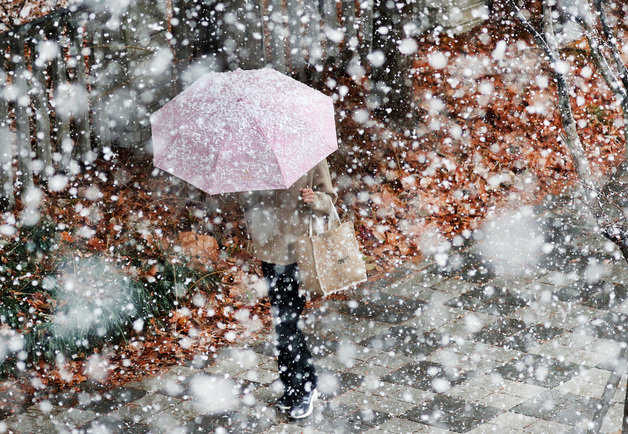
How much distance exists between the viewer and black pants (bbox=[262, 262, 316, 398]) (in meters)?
4.44

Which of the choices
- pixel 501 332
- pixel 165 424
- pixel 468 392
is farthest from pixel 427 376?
pixel 165 424

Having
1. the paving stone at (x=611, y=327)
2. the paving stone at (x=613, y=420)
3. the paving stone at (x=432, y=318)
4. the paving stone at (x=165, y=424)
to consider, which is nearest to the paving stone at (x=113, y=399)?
the paving stone at (x=165, y=424)

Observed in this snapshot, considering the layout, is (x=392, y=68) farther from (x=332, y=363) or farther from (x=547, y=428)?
(x=547, y=428)

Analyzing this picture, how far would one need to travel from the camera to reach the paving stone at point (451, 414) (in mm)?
4574

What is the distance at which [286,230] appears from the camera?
14.1ft

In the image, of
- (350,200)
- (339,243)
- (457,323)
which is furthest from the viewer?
(350,200)

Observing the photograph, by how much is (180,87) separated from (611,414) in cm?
465

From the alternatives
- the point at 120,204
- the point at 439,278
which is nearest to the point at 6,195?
the point at 120,204

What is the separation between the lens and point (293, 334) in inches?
180

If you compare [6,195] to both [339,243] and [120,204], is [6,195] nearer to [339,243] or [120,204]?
[120,204]

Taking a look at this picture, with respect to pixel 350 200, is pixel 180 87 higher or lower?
higher

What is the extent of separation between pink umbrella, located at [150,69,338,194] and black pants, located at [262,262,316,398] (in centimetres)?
73

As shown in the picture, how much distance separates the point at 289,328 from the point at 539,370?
184cm

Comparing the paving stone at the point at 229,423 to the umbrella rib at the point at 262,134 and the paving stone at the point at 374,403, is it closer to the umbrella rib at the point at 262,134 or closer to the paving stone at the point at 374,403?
the paving stone at the point at 374,403
